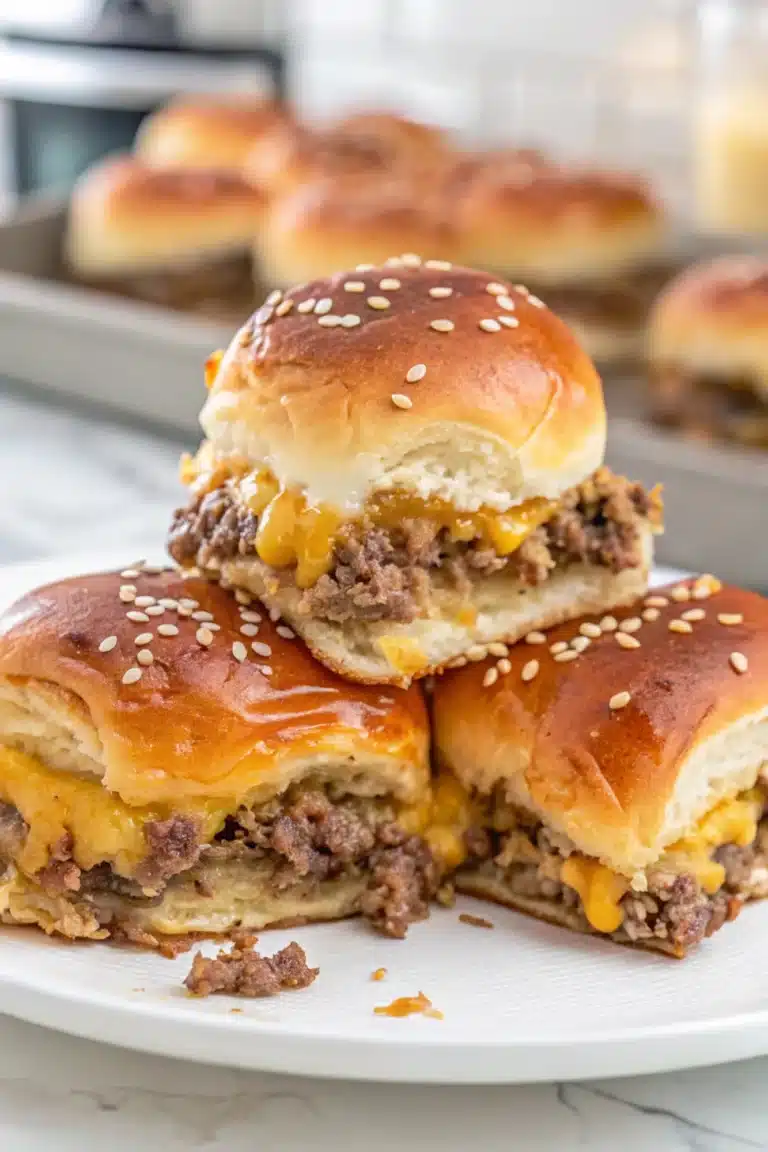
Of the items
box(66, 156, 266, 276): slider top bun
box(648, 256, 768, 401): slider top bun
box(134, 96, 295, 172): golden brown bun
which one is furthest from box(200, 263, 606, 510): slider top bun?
box(134, 96, 295, 172): golden brown bun

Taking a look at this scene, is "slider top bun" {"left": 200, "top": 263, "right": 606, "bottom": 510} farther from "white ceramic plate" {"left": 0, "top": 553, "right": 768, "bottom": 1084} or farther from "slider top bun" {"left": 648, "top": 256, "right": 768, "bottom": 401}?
"slider top bun" {"left": 648, "top": 256, "right": 768, "bottom": 401}

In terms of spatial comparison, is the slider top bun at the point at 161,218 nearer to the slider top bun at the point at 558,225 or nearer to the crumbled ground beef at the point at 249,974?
the slider top bun at the point at 558,225

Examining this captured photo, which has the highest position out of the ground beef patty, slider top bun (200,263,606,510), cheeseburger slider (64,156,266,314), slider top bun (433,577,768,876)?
slider top bun (200,263,606,510)

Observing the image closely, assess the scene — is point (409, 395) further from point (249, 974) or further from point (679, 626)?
point (249, 974)

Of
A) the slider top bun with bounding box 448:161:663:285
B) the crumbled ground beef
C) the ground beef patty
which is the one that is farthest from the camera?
the slider top bun with bounding box 448:161:663:285

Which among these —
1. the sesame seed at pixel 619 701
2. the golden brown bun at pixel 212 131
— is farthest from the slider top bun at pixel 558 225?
the sesame seed at pixel 619 701

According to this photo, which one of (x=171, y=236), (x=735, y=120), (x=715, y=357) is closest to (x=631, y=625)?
(x=715, y=357)
